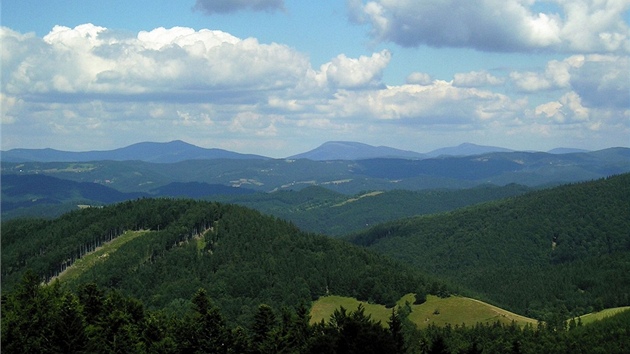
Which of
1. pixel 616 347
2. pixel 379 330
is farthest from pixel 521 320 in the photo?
pixel 379 330

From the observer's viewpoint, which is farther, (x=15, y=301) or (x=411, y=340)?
(x=411, y=340)

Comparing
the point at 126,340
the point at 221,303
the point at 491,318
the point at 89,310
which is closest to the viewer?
the point at 126,340

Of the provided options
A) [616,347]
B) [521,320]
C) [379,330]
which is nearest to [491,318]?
[521,320]

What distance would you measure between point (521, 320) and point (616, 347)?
1605 inches

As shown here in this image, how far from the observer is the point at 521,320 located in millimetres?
190500

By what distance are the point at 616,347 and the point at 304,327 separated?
93698 millimetres

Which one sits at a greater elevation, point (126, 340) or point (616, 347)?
point (126, 340)

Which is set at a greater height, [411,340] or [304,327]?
[304,327]

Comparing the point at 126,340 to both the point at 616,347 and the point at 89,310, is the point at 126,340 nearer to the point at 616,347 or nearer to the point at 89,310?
the point at 89,310

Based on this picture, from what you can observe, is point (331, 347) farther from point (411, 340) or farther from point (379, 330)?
point (411, 340)

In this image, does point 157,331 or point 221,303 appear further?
point 221,303

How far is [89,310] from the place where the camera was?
89688mm

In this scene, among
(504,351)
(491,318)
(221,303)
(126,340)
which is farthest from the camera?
(221,303)

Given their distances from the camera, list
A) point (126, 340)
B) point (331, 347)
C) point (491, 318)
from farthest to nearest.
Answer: point (491, 318) → point (126, 340) → point (331, 347)
